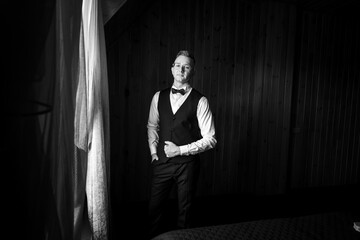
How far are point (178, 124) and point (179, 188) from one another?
1.63 feet

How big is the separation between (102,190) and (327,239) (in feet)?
3.99

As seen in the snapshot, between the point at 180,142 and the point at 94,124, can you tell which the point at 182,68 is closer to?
the point at 180,142

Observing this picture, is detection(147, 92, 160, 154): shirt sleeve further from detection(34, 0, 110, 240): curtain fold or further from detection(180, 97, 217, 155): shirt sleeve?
detection(34, 0, 110, 240): curtain fold

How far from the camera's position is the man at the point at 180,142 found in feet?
6.55

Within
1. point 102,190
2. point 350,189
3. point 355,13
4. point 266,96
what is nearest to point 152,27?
point 266,96

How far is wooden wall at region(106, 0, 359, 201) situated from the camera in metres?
2.79

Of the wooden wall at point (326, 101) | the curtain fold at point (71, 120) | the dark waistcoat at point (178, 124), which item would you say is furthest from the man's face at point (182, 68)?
the wooden wall at point (326, 101)

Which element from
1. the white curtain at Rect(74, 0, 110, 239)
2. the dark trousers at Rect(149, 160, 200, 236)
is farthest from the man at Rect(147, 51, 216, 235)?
the white curtain at Rect(74, 0, 110, 239)

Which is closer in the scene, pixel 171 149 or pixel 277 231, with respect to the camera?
pixel 277 231

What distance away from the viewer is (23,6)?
0.39 meters

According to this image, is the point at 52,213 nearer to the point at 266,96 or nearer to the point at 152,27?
the point at 152,27

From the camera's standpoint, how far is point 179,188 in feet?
6.66

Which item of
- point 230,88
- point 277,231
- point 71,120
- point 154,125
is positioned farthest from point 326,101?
point 71,120

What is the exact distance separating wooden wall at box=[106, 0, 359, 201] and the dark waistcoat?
2.67ft
